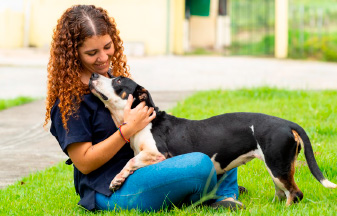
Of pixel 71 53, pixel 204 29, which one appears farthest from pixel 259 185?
pixel 204 29

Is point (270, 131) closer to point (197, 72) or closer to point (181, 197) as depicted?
point (181, 197)

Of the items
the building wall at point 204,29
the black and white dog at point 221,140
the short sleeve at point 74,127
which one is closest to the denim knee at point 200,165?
the black and white dog at point 221,140

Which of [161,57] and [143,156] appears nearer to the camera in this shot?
[143,156]

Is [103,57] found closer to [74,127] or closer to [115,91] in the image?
[115,91]

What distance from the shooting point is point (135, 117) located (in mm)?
3715

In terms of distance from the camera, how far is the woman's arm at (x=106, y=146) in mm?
3668

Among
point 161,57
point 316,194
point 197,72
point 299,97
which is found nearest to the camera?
point 316,194

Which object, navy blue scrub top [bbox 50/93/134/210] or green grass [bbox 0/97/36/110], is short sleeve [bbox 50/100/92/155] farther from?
green grass [bbox 0/97/36/110]

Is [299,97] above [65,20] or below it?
below

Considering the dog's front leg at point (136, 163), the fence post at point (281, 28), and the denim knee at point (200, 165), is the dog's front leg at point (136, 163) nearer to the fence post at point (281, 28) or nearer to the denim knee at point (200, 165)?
the denim knee at point (200, 165)

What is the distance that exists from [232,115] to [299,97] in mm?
5517

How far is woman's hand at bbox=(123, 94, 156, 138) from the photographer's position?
3678mm

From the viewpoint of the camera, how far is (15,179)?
5258mm

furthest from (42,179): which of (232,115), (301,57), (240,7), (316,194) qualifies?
(240,7)
